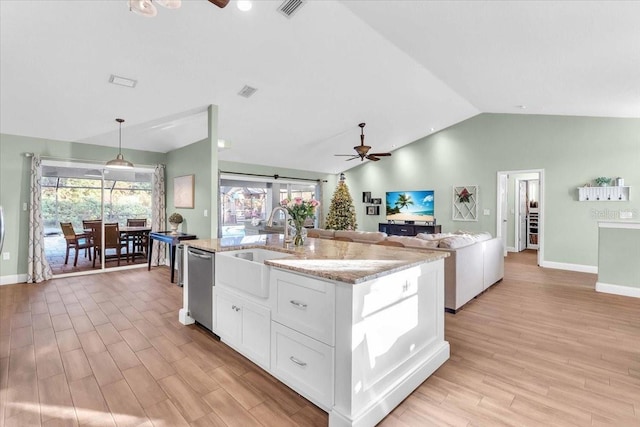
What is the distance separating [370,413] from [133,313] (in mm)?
3100

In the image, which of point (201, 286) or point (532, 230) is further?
point (532, 230)

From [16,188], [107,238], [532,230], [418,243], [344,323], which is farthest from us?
[532,230]

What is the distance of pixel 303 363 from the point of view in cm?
194

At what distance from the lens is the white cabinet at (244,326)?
2.25 meters

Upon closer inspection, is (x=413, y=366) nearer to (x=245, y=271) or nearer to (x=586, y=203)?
(x=245, y=271)

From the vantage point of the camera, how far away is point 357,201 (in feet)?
31.9

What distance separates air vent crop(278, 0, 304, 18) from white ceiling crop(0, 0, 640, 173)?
0.20ft

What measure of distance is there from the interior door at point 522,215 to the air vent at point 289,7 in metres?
8.14

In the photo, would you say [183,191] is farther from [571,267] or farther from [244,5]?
[571,267]

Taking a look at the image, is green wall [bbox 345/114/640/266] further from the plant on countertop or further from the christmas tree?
the plant on countertop

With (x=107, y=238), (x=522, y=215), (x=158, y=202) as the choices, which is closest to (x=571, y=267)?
(x=522, y=215)

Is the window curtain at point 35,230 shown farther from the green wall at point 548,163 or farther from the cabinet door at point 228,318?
the green wall at point 548,163

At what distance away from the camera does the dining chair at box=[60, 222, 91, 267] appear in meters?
5.55

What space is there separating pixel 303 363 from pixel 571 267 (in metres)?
6.48
